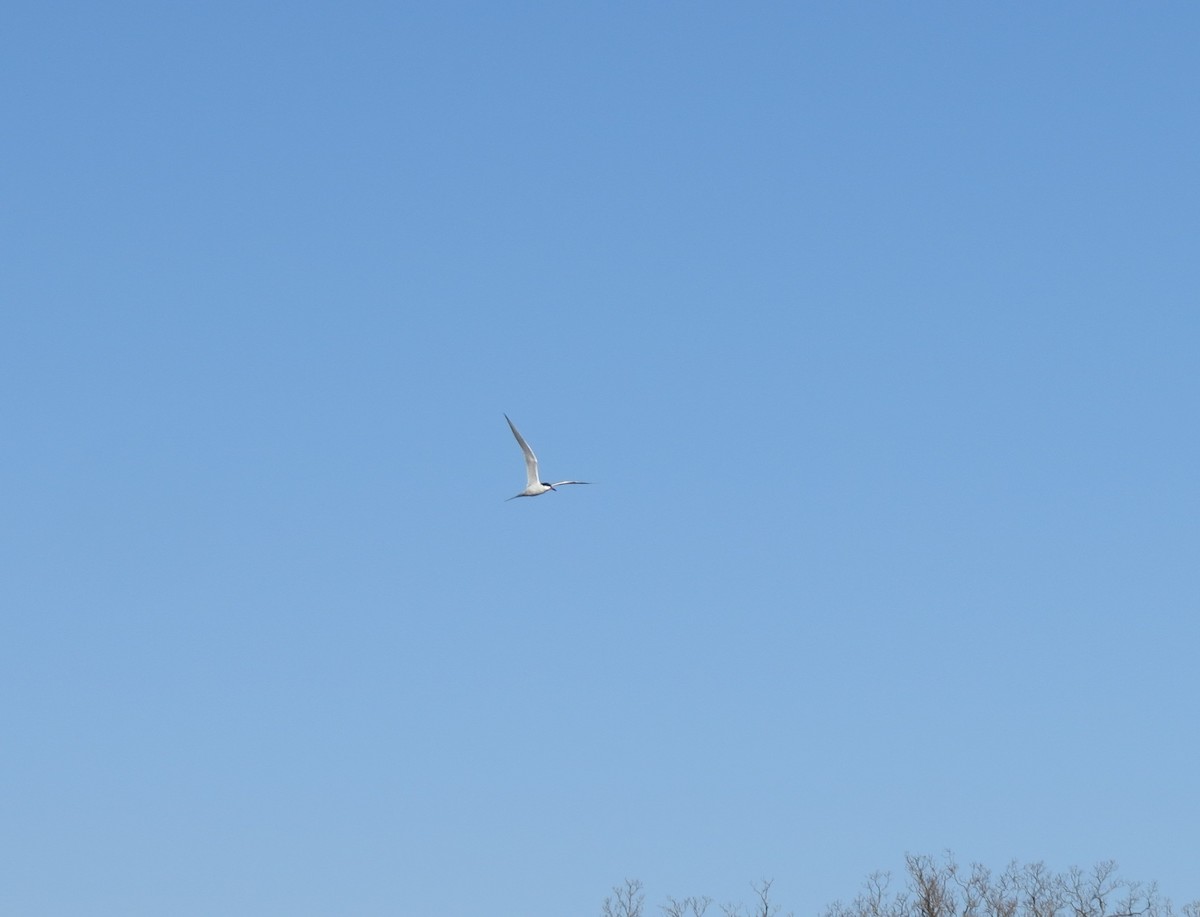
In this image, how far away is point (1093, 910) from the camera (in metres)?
92.9

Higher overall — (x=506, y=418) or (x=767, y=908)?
(x=506, y=418)

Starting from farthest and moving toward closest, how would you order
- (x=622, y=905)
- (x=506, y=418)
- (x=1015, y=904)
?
(x=622, y=905)
(x=1015, y=904)
(x=506, y=418)

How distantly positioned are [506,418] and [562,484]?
4.34m

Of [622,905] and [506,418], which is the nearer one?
[506,418]

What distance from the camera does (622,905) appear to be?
332 ft

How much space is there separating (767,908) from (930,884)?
798cm

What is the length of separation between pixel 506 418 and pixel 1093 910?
135 ft

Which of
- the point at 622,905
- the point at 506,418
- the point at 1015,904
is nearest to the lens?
the point at 506,418

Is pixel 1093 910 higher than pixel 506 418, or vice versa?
pixel 506 418

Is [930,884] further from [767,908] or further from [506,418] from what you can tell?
[506,418]

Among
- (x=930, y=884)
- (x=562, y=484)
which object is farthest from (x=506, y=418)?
(x=930, y=884)

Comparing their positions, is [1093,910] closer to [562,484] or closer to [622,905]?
[622,905]

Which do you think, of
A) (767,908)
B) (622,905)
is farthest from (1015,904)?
(622,905)

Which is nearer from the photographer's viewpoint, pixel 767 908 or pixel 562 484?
pixel 562 484
